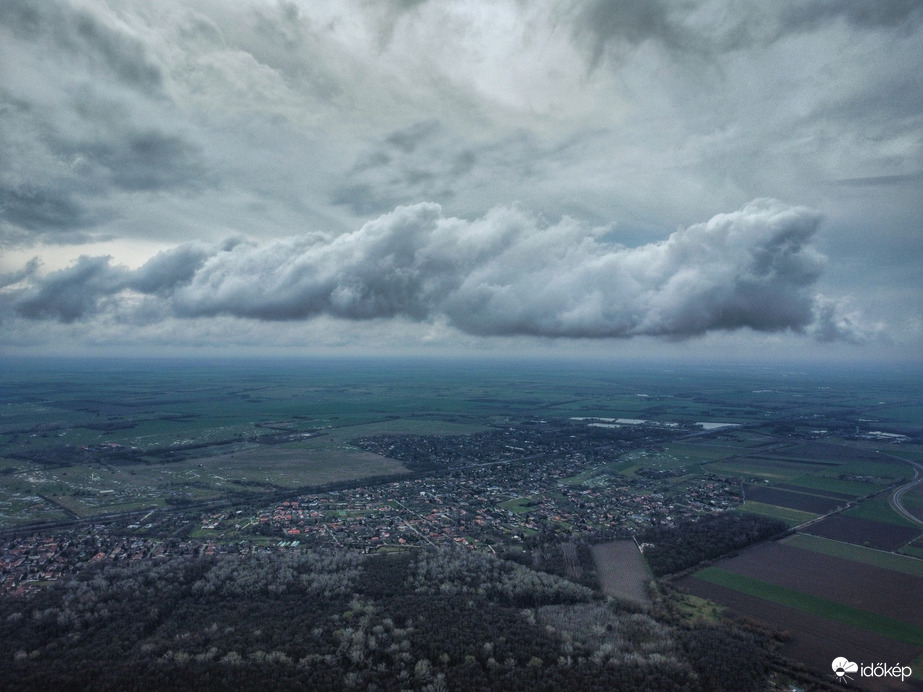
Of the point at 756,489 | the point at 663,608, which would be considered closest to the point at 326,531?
the point at 663,608

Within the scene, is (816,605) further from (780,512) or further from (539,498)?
(539,498)

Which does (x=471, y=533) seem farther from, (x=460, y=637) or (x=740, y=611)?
(x=740, y=611)

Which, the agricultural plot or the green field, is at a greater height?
the green field

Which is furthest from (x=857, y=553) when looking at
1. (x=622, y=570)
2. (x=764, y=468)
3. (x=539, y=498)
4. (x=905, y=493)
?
(x=764, y=468)

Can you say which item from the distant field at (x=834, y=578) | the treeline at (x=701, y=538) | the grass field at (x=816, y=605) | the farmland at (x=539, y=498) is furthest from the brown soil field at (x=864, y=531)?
the grass field at (x=816, y=605)

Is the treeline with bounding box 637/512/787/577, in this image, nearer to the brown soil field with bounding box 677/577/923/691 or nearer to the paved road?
the brown soil field with bounding box 677/577/923/691

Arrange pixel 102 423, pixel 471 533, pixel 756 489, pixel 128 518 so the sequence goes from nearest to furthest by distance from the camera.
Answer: pixel 471 533 → pixel 128 518 → pixel 756 489 → pixel 102 423

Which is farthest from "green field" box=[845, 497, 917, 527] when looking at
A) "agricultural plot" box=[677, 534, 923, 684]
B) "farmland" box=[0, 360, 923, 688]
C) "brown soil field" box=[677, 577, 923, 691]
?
"brown soil field" box=[677, 577, 923, 691]
